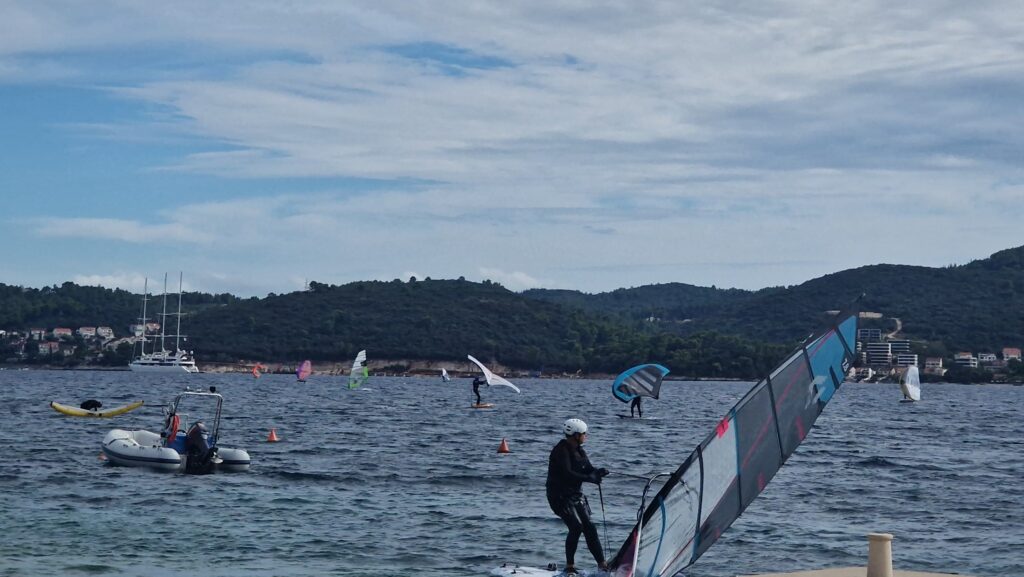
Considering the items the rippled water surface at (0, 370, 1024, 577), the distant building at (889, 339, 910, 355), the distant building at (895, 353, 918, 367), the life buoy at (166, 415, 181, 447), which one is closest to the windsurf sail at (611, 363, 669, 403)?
the rippled water surface at (0, 370, 1024, 577)

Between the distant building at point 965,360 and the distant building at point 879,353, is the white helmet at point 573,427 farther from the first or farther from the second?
the distant building at point 965,360

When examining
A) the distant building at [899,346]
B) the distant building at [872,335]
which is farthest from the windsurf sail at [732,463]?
the distant building at [899,346]

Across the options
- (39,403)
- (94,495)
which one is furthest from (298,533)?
(39,403)

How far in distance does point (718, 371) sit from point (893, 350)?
26326 mm

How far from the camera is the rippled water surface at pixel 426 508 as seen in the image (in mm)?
20422

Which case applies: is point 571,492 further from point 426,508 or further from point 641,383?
Result: point 641,383

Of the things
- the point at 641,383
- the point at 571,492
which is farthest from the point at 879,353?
the point at 571,492

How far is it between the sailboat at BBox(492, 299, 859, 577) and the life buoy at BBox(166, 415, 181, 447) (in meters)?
20.7

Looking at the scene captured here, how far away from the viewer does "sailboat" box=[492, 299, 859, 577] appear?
502 inches

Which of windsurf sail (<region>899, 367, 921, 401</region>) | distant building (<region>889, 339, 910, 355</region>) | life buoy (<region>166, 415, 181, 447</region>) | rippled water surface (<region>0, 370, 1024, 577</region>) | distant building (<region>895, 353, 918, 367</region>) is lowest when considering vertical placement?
rippled water surface (<region>0, 370, 1024, 577</region>)

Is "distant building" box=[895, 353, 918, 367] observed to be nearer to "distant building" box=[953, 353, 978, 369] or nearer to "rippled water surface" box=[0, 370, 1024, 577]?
"distant building" box=[953, 353, 978, 369]

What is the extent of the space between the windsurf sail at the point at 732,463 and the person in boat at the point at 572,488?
891 millimetres

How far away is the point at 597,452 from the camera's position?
139 ft

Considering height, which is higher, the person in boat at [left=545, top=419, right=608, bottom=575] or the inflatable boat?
the person in boat at [left=545, top=419, right=608, bottom=575]
